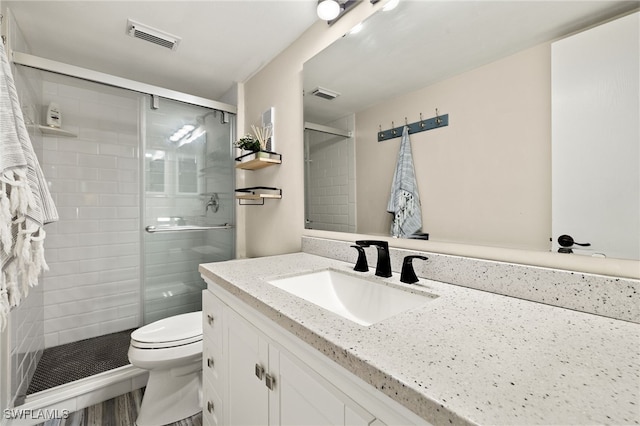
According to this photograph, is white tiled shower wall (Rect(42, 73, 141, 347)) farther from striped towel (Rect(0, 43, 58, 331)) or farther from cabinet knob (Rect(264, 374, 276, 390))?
cabinet knob (Rect(264, 374, 276, 390))

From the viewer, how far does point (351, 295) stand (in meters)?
1.07

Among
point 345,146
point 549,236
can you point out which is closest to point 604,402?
point 549,236

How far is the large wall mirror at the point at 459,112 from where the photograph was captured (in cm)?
76

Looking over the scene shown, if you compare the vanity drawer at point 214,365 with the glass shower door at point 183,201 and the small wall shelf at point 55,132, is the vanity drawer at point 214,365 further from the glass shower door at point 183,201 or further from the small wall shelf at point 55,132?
the small wall shelf at point 55,132

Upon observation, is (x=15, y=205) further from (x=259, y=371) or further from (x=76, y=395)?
(x=76, y=395)

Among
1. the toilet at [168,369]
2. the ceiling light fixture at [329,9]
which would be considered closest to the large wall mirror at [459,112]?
the ceiling light fixture at [329,9]

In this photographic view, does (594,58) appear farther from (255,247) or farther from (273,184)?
(255,247)

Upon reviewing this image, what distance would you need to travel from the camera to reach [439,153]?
99cm

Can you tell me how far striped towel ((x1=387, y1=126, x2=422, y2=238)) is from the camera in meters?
1.07

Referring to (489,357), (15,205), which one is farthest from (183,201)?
(489,357)

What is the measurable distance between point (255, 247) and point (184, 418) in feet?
3.48

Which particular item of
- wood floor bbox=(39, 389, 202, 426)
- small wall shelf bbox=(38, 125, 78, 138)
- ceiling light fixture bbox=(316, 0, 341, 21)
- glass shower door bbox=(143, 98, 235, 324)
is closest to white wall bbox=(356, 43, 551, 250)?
ceiling light fixture bbox=(316, 0, 341, 21)

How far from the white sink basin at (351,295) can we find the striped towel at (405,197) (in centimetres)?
27

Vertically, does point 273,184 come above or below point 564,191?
above
